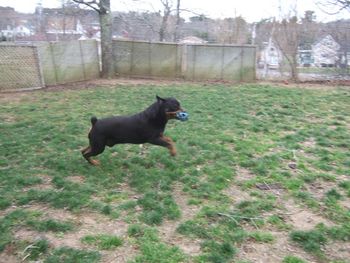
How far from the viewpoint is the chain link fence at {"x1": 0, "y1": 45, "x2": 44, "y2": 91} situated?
12023 mm

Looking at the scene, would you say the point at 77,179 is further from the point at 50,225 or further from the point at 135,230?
the point at 135,230

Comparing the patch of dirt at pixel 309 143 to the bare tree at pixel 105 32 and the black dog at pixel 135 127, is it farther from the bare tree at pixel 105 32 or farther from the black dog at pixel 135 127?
the bare tree at pixel 105 32

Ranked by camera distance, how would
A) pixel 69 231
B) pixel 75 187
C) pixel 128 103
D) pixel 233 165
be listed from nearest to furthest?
pixel 69 231 < pixel 75 187 < pixel 233 165 < pixel 128 103

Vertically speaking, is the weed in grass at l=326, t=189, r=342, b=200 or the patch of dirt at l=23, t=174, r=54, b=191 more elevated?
the weed in grass at l=326, t=189, r=342, b=200

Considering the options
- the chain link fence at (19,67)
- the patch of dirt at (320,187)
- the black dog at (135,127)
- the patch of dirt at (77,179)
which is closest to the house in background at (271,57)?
the chain link fence at (19,67)

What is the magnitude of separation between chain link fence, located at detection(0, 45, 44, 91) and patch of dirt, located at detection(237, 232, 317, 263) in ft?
35.7

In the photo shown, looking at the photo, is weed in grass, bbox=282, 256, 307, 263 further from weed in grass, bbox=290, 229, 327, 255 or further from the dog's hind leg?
the dog's hind leg

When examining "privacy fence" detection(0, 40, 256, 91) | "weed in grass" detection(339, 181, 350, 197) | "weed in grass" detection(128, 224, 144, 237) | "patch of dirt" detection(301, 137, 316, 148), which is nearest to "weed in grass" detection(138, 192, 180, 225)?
"weed in grass" detection(128, 224, 144, 237)

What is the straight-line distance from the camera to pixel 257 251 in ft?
10.6

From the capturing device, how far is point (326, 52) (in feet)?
50.7

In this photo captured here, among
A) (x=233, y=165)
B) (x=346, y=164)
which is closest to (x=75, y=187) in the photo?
(x=233, y=165)

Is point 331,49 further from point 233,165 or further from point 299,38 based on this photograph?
point 233,165

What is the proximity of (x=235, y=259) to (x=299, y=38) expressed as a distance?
A: 46.7ft

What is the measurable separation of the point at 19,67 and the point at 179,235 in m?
10.5
